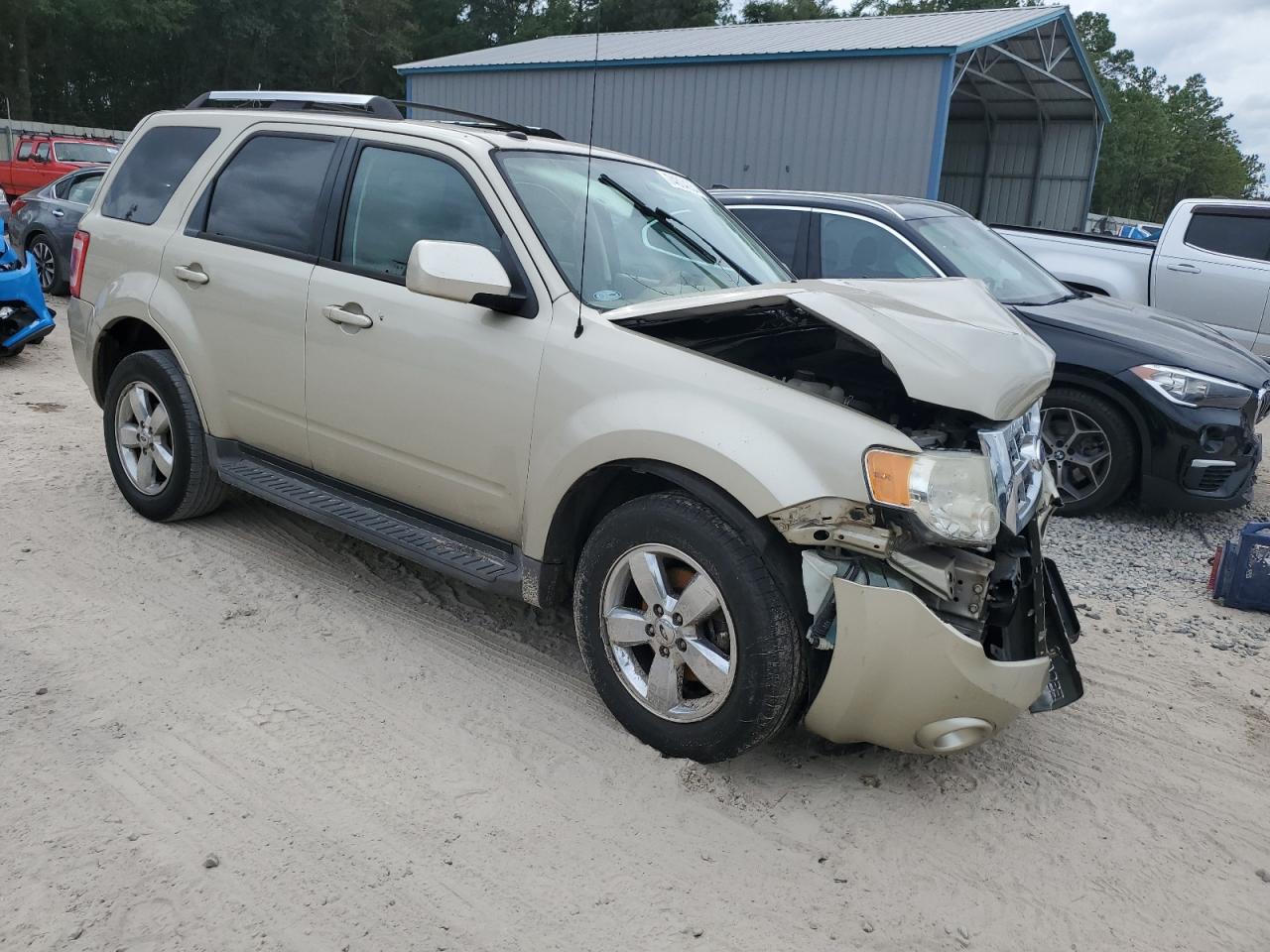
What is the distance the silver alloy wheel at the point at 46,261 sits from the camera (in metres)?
12.1

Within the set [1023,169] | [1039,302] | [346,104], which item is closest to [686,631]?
[346,104]

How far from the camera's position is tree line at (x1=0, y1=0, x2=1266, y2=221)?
35156 millimetres

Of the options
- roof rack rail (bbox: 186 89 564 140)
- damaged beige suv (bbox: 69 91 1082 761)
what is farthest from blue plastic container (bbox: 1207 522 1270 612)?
roof rack rail (bbox: 186 89 564 140)

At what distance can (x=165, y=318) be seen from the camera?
4.62 m

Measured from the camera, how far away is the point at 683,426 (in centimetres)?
303

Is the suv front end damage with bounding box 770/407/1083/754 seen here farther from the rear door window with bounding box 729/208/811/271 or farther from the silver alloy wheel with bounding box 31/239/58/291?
the silver alloy wheel with bounding box 31/239/58/291

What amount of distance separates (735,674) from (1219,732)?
1986 millimetres

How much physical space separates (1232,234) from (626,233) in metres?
7.96

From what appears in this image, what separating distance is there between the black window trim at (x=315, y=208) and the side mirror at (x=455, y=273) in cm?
103

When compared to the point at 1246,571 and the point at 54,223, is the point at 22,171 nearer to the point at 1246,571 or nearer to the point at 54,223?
the point at 54,223

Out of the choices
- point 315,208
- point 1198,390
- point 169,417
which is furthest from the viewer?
point 1198,390

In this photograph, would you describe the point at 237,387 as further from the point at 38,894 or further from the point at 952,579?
the point at 952,579

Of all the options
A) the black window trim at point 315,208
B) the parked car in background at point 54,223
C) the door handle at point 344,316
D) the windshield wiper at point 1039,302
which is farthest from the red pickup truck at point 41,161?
the windshield wiper at point 1039,302

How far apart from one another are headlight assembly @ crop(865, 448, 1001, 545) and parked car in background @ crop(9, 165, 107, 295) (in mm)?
11832
